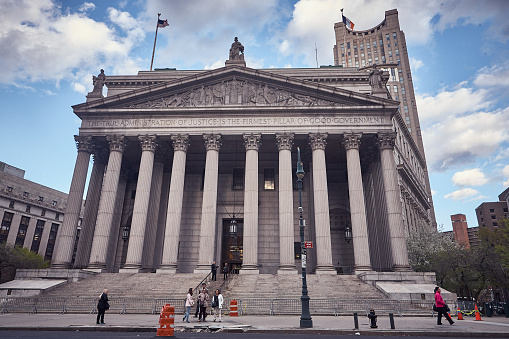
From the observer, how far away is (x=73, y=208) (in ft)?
102

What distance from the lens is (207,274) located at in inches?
1079

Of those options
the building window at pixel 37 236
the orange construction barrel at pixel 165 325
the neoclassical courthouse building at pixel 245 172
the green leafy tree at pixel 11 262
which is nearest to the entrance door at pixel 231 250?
the neoclassical courthouse building at pixel 245 172

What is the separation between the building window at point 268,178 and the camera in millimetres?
39469

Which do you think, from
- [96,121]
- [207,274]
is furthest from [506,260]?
[96,121]

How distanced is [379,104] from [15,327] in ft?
100.0

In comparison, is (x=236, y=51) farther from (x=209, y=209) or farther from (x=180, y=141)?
(x=209, y=209)

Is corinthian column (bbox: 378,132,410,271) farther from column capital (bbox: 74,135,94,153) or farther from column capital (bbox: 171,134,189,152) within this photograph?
column capital (bbox: 74,135,94,153)

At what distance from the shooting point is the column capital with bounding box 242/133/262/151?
32.1 meters

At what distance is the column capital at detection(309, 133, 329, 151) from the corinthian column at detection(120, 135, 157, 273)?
1484 cm

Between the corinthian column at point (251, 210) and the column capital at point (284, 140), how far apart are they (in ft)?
5.95

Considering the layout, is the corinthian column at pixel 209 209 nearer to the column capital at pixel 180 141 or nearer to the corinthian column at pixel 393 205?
the column capital at pixel 180 141

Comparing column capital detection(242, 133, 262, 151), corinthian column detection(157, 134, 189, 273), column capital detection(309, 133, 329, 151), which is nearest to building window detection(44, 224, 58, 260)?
corinthian column detection(157, 134, 189, 273)

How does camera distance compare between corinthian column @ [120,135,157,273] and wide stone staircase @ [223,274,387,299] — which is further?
corinthian column @ [120,135,157,273]

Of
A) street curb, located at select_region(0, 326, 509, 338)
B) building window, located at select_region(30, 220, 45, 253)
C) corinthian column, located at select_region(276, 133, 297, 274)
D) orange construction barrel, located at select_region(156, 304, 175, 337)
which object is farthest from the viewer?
building window, located at select_region(30, 220, 45, 253)
